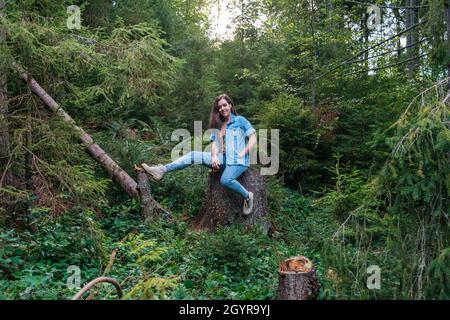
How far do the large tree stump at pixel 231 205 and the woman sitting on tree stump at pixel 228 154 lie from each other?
192 mm

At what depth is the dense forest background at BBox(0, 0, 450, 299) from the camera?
14.5 feet

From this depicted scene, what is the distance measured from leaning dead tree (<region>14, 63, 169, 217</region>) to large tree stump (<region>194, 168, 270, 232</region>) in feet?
2.70

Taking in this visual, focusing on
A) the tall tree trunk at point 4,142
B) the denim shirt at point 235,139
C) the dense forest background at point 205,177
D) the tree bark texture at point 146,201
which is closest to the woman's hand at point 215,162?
the denim shirt at point 235,139

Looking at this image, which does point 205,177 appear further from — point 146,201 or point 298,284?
point 298,284

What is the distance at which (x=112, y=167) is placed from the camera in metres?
8.47

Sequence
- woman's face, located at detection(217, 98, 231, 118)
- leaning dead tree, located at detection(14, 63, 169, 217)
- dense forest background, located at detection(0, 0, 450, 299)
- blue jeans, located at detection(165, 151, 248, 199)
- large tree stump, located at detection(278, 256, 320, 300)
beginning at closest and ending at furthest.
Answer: dense forest background, located at detection(0, 0, 450, 299) → large tree stump, located at detection(278, 256, 320, 300) → leaning dead tree, located at detection(14, 63, 169, 217) → blue jeans, located at detection(165, 151, 248, 199) → woman's face, located at detection(217, 98, 231, 118)

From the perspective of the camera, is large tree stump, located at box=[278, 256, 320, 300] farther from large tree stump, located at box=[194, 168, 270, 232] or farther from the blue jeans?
large tree stump, located at box=[194, 168, 270, 232]

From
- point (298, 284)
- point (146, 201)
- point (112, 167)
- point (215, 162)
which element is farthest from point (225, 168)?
point (298, 284)

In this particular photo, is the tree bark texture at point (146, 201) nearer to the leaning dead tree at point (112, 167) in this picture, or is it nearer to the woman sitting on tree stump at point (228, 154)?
the leaning dead tree at point (112, 167)

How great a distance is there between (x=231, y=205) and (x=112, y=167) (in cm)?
229

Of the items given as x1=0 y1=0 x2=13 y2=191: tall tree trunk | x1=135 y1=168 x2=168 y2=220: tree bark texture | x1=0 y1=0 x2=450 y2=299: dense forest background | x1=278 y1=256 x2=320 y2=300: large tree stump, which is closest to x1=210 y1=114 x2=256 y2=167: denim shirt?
x1=0 y1=0 x2=450 y2=299: dense forest background

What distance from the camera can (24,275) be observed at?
527 cm
